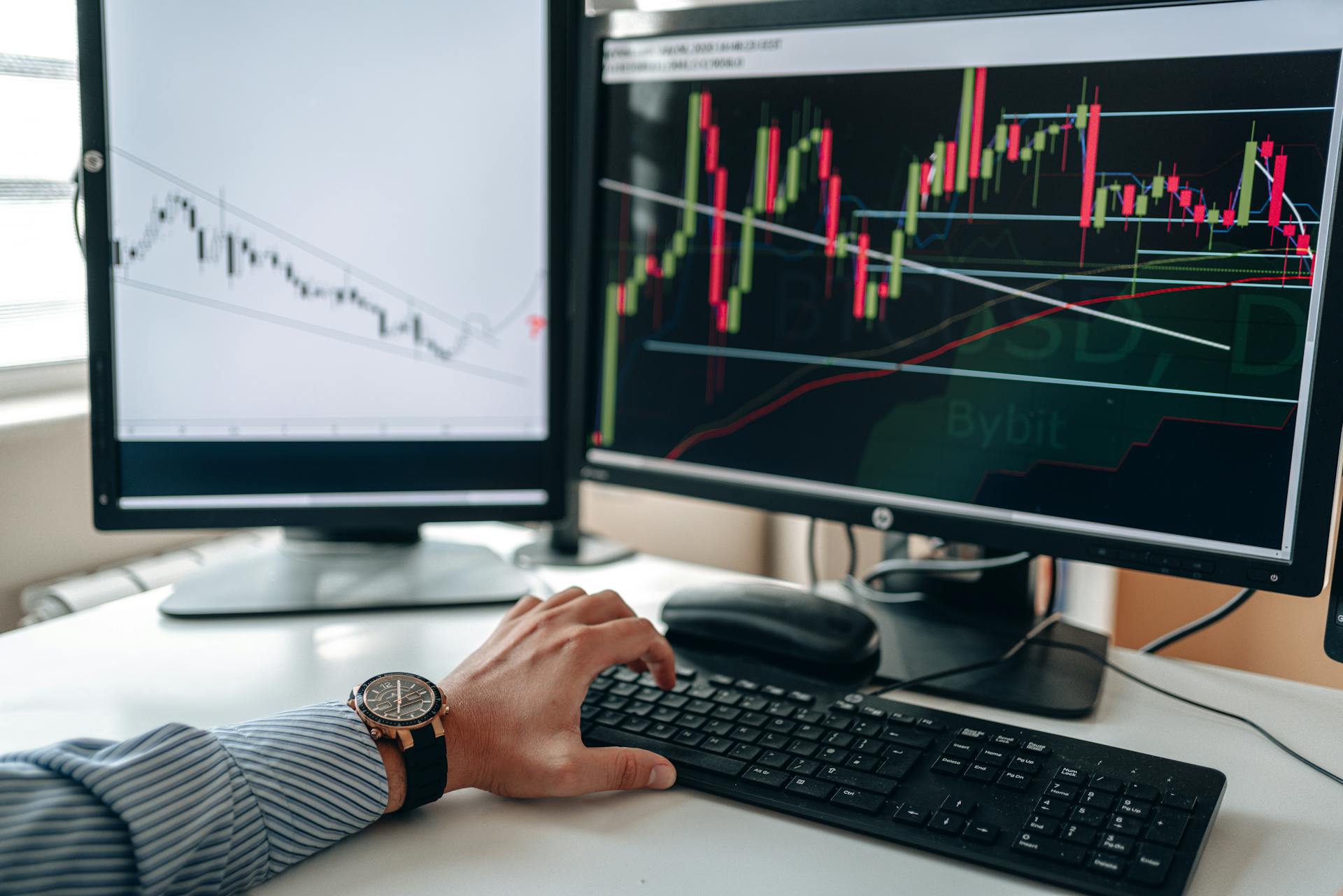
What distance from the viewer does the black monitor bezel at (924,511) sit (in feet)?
2.23

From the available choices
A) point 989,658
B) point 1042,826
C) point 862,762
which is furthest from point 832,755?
point 989,658

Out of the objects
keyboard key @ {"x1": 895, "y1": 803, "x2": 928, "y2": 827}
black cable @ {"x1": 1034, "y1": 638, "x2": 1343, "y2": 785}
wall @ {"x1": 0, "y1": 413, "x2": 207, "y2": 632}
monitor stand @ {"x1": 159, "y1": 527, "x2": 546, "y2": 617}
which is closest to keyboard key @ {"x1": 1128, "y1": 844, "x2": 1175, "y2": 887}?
keyboard key @ {"x1": 895, "y1": 803, "x2": 928, "y2": 827}

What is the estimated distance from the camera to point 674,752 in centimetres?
66

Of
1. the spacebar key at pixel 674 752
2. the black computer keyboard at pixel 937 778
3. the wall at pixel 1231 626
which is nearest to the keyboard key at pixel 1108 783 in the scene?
the black computer keyboard at pixel 937 778

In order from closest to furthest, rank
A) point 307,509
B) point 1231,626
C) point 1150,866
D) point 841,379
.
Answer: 1. point 1150,866
2. point 841,379
3. point 307,509
4. point 1231,626

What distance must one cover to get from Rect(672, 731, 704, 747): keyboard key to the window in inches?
32.1

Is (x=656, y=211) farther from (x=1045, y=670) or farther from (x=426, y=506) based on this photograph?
(x=1045, y=670)

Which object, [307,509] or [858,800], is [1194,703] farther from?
[307,509]

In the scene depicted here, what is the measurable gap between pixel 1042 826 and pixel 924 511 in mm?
304

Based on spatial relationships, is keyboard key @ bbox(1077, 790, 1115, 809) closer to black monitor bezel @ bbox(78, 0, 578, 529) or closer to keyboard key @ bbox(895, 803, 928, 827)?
keyboard key @ bbox(895, 803, 928, 827)

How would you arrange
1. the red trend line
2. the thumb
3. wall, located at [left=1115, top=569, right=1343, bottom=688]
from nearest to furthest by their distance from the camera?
the thumb, the red trend line, wall, located at [left=1115, top=569, right=1343, bottom=688]

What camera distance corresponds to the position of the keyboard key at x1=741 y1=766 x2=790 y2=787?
62 cm

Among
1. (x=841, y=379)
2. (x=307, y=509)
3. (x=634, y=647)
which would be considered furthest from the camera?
A: (x=307, y=509)

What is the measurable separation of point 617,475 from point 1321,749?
0.58 meters
